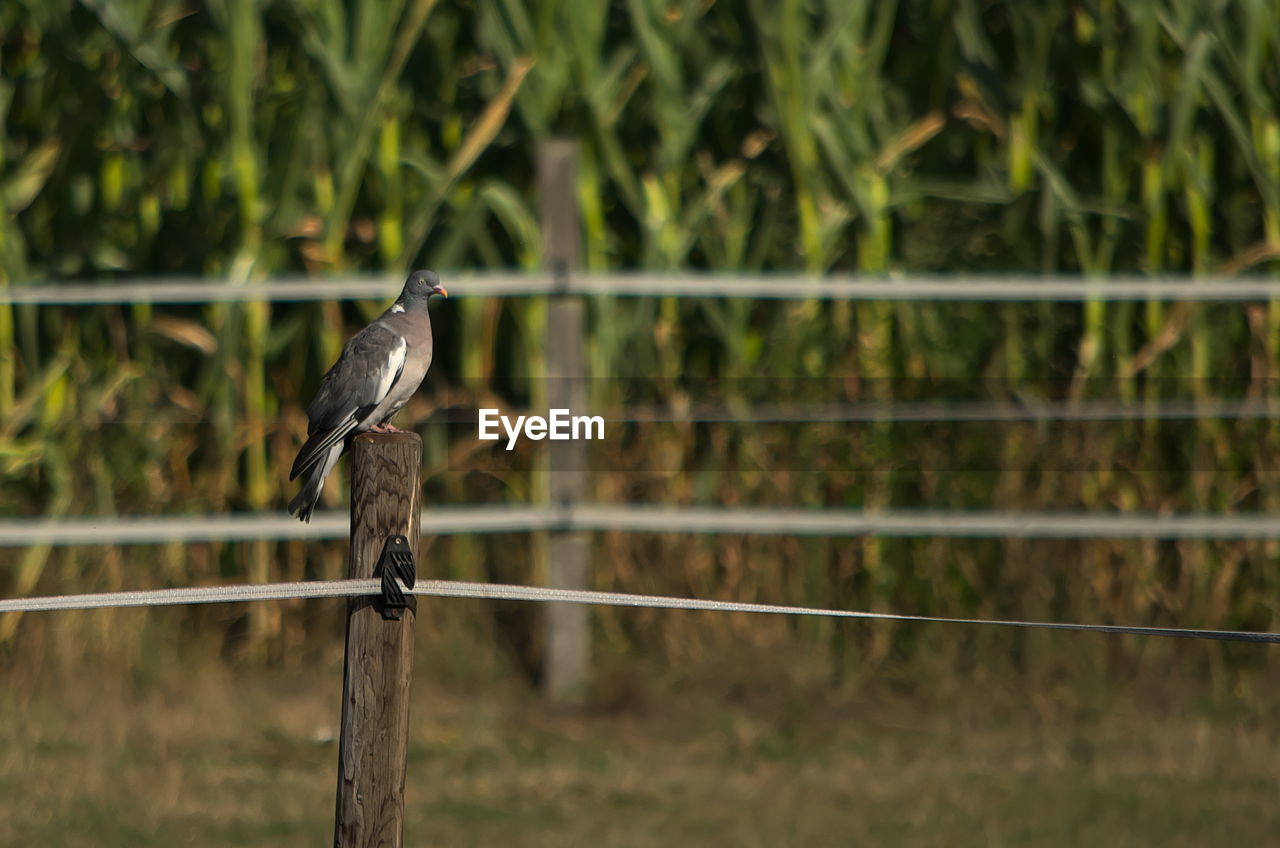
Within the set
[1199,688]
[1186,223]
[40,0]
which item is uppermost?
[40,0]

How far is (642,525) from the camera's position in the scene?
5.09 meters

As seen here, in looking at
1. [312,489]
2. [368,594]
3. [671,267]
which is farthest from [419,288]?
[671,267]

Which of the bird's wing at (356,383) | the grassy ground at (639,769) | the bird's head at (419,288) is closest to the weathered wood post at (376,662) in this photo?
the bird's wing at (356,383)

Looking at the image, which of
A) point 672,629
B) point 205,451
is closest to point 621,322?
point 672,629

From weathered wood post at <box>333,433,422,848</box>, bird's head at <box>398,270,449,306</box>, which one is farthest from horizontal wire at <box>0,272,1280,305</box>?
weathered wood post at <box>333,433,422,848</box>

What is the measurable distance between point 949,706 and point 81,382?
9.03ft

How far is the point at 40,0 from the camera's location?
5.16 m

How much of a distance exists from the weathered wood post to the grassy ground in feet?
4.88

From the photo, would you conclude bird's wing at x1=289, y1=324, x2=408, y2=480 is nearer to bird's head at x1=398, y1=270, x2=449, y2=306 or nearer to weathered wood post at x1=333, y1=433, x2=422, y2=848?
bird's head at x1=398, y1=270, x2=449, y2=306

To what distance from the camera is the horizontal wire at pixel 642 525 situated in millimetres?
4973

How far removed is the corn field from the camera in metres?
5.29

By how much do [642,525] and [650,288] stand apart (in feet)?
2.23

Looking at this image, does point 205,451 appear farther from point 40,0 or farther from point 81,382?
point 40,0

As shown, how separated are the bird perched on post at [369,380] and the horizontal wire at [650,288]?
4.92 feet
